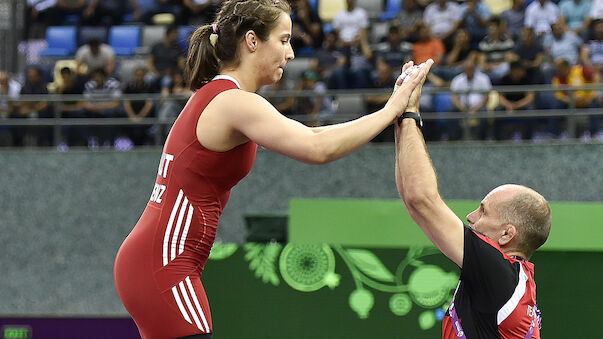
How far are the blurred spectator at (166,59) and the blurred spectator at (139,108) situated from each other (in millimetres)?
174

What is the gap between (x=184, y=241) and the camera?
9.94 ft

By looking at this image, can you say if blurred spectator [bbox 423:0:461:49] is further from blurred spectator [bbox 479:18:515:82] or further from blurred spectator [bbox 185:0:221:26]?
blurred spectator [bbox 185:0:221:26]

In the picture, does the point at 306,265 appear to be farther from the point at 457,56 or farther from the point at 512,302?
the point at 457,56

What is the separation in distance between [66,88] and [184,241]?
804 centimetres

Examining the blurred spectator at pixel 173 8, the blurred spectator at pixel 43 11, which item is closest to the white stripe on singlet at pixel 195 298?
the blurred spectator at pixel 173 8

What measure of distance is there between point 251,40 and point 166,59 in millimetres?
8096

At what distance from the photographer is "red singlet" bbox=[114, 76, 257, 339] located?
3.01 m

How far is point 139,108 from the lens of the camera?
1008 cm

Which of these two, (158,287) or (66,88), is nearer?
(158,287)

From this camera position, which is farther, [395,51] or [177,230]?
[395,51]

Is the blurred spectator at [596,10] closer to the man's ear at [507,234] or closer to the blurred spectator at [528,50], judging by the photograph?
the blurred spectator at [528,50]

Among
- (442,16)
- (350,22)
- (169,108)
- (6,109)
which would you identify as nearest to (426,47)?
(442,16)

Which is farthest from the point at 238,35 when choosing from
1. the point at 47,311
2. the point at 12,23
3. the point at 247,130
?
the point at 12,23

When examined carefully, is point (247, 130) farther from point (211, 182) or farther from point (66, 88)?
point (66, 88)
